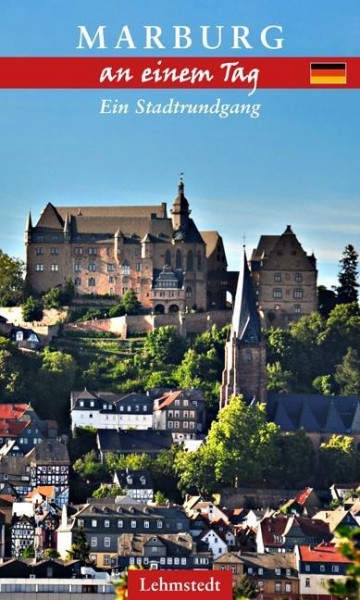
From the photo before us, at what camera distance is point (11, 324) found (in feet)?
349

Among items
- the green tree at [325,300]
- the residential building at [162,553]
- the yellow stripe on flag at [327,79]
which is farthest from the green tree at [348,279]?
the yellow stripe on flag at [327,79]

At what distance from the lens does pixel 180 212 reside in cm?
10800

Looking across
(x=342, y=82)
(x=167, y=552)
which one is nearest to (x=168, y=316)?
(x=167, y=552)

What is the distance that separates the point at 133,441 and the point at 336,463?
8.64 meters

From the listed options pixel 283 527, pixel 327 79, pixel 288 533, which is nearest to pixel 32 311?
pixel 283 527

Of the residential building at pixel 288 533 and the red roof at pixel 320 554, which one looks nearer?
the red roof at pixel 320 554

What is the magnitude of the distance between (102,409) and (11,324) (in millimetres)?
9462

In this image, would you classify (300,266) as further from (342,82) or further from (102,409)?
(342,82)

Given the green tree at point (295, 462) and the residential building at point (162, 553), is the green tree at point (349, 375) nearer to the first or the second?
the green tree at point (295, 462)

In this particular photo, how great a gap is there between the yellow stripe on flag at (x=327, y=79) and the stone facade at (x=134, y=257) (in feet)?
191

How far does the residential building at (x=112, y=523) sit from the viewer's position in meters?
84.2

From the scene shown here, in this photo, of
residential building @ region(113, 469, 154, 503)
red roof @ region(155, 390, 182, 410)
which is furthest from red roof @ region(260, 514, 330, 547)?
red roof @ region(155, 390, 182, 410)

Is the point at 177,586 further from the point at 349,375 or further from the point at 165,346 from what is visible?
the point at 349,375

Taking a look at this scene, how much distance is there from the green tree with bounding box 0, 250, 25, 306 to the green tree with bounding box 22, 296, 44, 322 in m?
1.59
